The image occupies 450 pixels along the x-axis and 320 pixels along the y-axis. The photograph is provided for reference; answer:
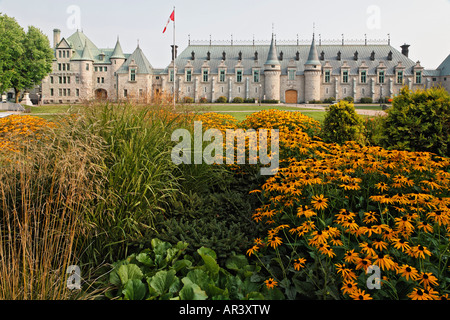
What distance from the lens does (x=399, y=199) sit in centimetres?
296

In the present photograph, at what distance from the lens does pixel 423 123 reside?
240 inches

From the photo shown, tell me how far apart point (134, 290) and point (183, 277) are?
16.7 inches

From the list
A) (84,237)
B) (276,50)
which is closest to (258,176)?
(84,237)

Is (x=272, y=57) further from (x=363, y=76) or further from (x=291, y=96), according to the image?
(x=363, y=76)

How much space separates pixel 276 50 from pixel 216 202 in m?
56.8

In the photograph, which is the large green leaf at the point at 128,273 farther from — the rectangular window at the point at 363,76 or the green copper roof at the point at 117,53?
the rectangular window at the point at 363,76

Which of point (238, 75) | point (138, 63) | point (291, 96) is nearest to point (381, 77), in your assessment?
point (291, 96)

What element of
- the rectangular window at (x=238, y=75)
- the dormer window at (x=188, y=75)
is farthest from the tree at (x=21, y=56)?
the rectangular window at (x=238, y=75)

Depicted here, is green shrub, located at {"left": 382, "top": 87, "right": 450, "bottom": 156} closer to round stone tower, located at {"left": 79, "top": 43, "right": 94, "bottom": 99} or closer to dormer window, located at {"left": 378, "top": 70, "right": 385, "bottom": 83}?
dormer window, located at {"left": 378, "top": 70, "right": 385, "bottom": 83}

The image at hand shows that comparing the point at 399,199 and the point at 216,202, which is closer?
the point at 399,199

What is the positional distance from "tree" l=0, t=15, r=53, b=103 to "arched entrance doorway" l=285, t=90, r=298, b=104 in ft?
110

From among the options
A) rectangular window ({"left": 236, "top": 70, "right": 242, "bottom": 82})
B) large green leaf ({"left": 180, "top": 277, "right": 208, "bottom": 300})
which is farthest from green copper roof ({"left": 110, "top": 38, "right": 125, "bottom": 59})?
large green leaf ({"left": 180, "top": 277, "right": 208, "bottom": 300})

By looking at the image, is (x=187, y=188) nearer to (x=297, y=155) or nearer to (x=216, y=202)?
(x=216, y=202)
